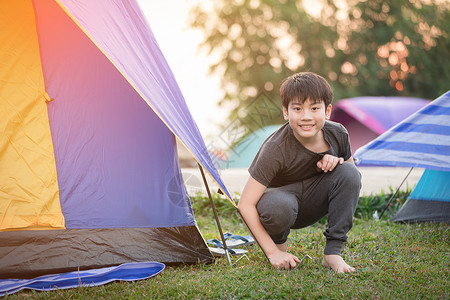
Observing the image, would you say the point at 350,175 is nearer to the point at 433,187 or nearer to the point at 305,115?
the point at 305,115

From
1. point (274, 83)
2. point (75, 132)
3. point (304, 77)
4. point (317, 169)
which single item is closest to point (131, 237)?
point (75, 132)

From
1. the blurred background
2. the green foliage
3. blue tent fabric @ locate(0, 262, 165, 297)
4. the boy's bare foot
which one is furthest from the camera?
the blurred background

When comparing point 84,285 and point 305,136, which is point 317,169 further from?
point 84,285

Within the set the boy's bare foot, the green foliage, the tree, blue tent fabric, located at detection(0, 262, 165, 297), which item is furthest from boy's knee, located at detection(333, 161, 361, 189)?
the tree

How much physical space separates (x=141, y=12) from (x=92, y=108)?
0.49 m

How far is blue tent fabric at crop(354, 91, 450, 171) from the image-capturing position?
2482 mm

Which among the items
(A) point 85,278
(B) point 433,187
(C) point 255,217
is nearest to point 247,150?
(B) point 433,187

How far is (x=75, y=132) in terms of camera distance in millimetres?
2145

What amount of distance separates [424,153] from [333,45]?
11.8 metres

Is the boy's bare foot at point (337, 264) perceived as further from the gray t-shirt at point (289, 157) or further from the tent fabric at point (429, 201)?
the tent fabric at point (429, 201)

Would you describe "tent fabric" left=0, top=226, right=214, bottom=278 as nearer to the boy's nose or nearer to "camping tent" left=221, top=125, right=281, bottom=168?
the boy's nose

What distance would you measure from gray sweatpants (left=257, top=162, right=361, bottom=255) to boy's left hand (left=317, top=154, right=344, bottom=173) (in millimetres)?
48

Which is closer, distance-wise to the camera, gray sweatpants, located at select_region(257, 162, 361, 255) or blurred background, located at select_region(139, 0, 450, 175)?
gray sweatpants, located at select_region(257, 162, 361, 255)

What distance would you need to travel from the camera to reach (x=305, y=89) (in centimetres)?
189
